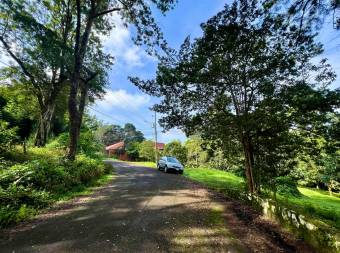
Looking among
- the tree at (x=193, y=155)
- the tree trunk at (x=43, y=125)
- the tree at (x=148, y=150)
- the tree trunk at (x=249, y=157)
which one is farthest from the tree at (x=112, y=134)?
the tree trunk at (x=249, y=157)

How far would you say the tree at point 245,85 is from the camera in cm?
696

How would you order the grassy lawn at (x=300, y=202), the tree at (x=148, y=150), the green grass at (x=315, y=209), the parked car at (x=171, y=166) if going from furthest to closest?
1. the tree at (x=148, y=150)
2. the parked car at (x=171, y=166)
3. the grassy lawn at (x=300, y=202)
4. the green grass at (x=315, y=209)

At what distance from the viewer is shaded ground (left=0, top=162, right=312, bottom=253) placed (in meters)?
4.30

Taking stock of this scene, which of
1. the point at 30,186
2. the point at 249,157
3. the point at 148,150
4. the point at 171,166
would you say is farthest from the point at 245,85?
the point at 148,150

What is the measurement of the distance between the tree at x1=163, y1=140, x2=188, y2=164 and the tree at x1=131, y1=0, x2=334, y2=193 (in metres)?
28.6

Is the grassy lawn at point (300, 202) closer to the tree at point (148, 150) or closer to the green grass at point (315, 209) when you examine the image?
the green grass at point (315, 209)

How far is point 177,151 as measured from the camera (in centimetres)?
3803

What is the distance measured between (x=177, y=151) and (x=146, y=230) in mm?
33060

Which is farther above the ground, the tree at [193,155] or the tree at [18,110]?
the tree at [18,110]

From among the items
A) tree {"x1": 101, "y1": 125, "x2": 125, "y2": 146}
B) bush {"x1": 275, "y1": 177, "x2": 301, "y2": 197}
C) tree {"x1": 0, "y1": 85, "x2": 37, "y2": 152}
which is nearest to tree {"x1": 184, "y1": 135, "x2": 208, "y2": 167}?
bush {"x1": 275, "y1": 177, "x2": 301, "y2": 197}

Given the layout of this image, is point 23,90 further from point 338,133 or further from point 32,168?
point 338,133

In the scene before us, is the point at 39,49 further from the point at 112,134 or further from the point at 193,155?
the point at 112,134

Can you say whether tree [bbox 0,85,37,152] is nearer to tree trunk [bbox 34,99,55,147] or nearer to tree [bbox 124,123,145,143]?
tree trunk [bbox 34,99,55,147]

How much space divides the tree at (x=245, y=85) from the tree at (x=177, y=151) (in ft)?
93.8
